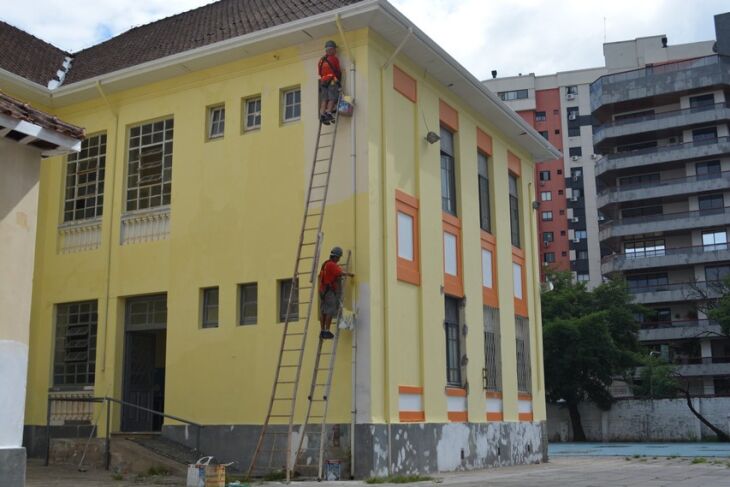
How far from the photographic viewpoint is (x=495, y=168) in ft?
76.7

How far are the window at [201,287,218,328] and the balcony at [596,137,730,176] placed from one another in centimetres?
5171

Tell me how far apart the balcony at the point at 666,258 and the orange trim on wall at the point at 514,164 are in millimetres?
40493

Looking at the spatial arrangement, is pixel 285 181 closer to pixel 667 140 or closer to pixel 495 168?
pixel 495 168

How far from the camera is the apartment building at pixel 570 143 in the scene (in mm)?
76812

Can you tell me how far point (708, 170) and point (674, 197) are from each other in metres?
3.00

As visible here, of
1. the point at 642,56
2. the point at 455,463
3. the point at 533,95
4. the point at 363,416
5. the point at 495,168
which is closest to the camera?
the point at 363,416

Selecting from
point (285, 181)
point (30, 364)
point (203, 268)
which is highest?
point (285, 181)

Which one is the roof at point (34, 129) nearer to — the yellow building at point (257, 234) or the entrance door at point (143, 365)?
the yellow building at point (257, 234)

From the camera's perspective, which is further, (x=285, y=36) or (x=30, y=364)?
(x=30, y=364)

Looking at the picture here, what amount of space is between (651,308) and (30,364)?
5061 cm

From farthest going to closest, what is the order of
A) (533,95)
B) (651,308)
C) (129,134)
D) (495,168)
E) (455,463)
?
(533,95)
(651,308)
(495,168)
(129,134)
(455,463)

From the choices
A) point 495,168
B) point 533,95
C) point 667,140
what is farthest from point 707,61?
point 495,168

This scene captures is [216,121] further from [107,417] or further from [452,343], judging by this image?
[452,343]

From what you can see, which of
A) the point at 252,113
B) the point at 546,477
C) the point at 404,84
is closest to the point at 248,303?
the point at 252,113
